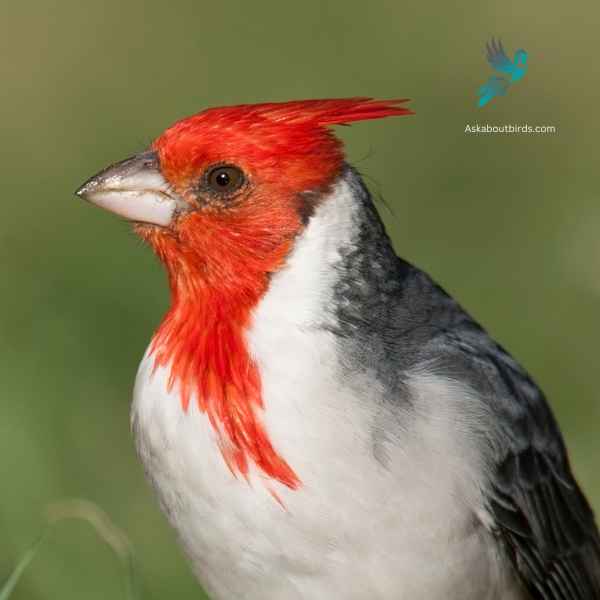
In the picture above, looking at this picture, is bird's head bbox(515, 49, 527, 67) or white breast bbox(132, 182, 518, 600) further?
bird's head bbox(515, 49, 527, 67)

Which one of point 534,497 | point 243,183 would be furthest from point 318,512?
point 243,183

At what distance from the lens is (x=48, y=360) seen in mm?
7406

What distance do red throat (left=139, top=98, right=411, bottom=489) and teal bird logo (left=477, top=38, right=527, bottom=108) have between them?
4210 millimetres

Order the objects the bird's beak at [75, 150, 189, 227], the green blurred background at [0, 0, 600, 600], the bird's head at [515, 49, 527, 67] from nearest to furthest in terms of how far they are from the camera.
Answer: the bird's beak at [75, 150, 189, 227] → the green blurred background at [0, 0, 600, 600] → the bird's head at [515, 49, 527, 67]

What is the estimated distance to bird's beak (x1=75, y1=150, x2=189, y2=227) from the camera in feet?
16.8

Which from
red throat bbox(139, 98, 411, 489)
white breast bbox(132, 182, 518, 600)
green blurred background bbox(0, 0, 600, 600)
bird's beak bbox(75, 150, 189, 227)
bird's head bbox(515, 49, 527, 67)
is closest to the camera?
white breast bbox(132, 182, 518, 600)

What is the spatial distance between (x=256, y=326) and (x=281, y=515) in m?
0.49

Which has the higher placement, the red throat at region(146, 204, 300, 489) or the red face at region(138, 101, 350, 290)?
the red face at region(138, 101, 350, 290)

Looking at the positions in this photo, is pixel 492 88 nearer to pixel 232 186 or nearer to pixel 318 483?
pixel 232 186

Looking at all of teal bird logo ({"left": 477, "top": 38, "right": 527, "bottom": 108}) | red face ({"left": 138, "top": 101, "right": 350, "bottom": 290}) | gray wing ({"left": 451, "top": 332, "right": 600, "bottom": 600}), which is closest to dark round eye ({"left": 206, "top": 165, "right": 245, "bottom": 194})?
red face ({"left": 138, "top": 101, "right": 350, "bottom": 290})

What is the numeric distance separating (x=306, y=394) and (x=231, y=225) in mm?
533

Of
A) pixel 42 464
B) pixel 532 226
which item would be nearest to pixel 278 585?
pixel 42 464

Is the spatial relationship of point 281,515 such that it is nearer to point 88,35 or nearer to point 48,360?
point 48,360

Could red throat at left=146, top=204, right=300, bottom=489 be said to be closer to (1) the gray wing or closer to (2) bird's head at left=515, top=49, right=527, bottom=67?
(1) the gray wing
